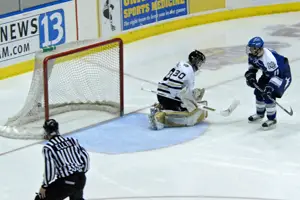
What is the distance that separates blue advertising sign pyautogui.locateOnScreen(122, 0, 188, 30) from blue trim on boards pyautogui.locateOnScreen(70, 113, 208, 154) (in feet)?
10.3

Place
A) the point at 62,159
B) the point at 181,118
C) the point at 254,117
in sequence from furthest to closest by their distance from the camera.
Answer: the point at 254,117, the point at 181,118, the point at 62,159

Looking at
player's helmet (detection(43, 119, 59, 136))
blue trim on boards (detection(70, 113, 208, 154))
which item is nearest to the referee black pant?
player's helmet (detection(43, 119, 59, 136))

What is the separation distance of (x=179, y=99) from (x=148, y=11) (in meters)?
3.78

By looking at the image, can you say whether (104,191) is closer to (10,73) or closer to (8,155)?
(8,155)

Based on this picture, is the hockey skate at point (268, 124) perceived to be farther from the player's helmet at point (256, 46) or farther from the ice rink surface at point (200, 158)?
the player's helmet at point (256, 46)

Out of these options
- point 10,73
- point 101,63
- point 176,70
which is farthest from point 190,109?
point 10,73

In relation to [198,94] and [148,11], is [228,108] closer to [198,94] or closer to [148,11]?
[198,94]

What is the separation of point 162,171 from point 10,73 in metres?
3.62

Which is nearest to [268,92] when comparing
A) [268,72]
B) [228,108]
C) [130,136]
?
[268,72]

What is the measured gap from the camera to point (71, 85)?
940 centimetres

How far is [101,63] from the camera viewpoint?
9555mm

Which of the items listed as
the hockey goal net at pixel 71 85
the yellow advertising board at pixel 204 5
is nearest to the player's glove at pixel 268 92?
the hockey goal net at pixel 71 85

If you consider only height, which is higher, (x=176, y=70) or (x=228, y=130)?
(x=176, y=70)

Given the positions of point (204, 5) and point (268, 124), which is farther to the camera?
point (204, 5)
